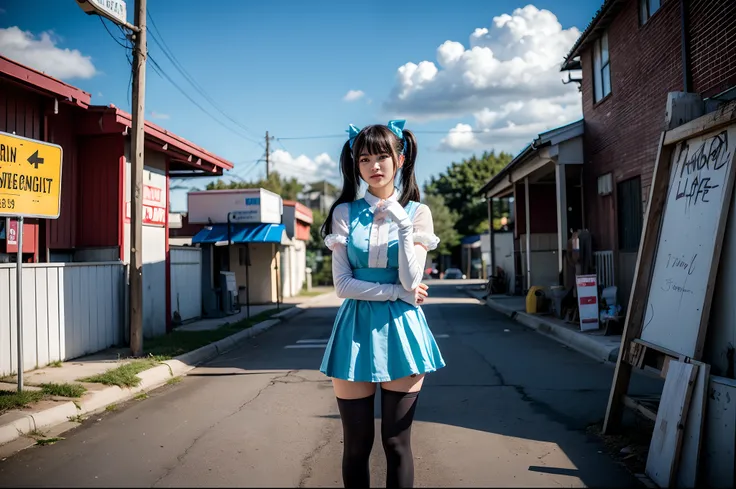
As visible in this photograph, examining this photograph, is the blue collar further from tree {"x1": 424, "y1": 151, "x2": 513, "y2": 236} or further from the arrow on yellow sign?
tree {"x1": 424, "y1": 151, "x2": 513, "y2": 236}

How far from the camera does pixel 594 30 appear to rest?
44.6 ft

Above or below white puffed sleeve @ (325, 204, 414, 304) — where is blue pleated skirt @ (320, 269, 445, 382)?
below

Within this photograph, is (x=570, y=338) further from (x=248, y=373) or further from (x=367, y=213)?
(x=367, y=213)

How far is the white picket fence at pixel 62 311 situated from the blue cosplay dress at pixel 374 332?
6605 mm

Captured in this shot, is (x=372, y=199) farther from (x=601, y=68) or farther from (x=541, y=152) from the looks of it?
(x=541, y=152)

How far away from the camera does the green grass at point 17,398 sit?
5.82 m

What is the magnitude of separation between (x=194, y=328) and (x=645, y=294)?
36.9ft

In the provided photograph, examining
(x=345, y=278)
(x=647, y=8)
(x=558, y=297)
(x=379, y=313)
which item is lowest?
(x=558, y=297)

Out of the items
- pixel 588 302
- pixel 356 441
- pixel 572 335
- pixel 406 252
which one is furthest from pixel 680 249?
pixel 588 302

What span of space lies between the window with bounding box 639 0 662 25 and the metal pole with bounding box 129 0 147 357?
8852mm

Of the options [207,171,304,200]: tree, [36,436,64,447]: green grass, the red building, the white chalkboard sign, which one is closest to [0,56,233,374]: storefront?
[36,436,64,447]: green grass

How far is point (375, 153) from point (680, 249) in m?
2.51

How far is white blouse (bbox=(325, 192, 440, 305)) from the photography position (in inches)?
109

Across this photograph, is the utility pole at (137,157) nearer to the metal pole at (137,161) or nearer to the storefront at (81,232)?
the metal pole at (137,161)
